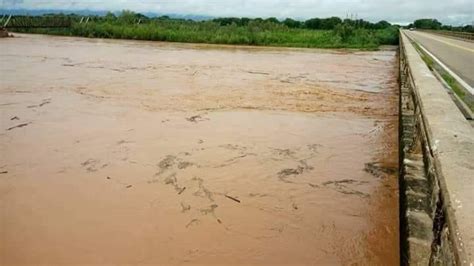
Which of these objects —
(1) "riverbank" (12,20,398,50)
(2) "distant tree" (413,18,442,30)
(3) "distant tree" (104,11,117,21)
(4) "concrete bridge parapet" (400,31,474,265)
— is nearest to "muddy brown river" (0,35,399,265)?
(4) "concrete bridge parapet" (400,31,474,265)

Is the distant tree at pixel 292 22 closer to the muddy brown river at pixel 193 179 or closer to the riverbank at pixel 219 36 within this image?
the riverbank at pixel 219 36

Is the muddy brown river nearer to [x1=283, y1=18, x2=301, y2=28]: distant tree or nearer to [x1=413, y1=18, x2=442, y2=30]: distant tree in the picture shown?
[x1=283, y1=18, x2=301, y2=28]: distant tree

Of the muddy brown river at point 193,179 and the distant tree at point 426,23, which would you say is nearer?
the muddy brown river at point 193,179

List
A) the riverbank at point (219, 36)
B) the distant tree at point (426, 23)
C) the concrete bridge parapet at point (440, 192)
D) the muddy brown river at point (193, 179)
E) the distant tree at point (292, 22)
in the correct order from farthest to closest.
Answer: 1. the distant tree at point (426, 23)
2. the distant tree at point (292, 22)
3. the riverbank at point (219, 36)
4. the muddy brown river at point (193, 179)
5. the concrete bridge parapet at point (440, 192)

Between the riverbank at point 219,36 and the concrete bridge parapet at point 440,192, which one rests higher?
the riverbank at point 219,36

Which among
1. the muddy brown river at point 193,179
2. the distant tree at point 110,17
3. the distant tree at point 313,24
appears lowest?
the muddy brown river at point 193,179

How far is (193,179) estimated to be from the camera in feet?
15.9

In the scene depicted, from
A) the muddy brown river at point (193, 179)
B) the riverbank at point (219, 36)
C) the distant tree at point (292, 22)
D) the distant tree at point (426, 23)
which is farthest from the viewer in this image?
the distant tree at point (426, 23)

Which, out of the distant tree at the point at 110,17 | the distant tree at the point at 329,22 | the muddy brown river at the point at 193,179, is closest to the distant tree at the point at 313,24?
the distant tree at the point at 329,22

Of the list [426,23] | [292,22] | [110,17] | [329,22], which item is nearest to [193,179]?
[110,17]

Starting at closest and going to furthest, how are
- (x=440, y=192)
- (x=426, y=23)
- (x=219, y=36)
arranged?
(x=440, y=192)
(x=219, y=36)
(x=426, y=23)

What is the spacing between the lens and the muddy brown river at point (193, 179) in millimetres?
3498

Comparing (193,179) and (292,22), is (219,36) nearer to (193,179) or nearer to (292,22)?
(193,179)

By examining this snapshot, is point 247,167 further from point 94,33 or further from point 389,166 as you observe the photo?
point 94,33
